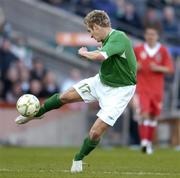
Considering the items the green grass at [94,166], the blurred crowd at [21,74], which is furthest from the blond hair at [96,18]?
the blurred crowd at [21,74]

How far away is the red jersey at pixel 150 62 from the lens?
17.9 metres

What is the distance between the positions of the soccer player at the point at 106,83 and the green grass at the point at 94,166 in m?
0.55

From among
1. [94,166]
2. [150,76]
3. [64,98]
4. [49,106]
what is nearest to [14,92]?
[150,76]

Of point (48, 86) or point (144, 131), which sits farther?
point (48, 86)

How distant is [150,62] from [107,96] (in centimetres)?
654

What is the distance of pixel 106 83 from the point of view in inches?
453

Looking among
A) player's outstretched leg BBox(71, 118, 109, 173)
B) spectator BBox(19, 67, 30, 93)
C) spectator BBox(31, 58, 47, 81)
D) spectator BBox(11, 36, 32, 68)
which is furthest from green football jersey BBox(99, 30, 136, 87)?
spectator BBox(11, 36, 32, 68)

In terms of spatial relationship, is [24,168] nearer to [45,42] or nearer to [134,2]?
[45,42]

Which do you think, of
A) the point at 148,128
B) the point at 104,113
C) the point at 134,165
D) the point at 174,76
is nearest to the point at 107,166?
the point at 134,165

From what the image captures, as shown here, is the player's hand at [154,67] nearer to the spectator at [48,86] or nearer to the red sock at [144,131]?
the red sock at [144,131]

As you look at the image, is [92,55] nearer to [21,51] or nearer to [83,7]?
[21,51]

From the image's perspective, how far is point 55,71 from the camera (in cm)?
2459

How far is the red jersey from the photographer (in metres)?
17.9

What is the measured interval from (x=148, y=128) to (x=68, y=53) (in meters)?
7.54
